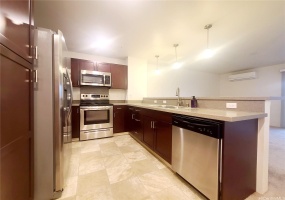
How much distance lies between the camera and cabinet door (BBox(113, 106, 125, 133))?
3.64m

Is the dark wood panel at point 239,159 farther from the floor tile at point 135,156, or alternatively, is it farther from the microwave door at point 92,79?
the microwave door at point 92,79

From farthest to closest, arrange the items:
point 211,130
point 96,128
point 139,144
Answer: point 96,128 → point 139,144 → point 211,130

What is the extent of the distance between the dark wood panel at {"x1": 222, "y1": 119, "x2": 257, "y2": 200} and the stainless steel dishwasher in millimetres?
72

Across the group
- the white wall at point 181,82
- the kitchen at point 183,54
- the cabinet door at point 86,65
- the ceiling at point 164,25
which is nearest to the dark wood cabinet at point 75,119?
the kitchen at point 183,54

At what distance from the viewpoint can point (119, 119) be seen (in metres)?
3.69

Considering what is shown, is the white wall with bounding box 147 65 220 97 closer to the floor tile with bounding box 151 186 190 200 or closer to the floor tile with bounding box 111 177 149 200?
the floor tile with bounding box 111 177 149 200

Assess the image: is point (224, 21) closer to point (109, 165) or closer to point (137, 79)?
point (137, 79)

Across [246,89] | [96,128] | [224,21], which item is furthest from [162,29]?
[246,89]

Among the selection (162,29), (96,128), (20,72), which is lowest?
(96,128)

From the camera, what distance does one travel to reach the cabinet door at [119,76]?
3879mm

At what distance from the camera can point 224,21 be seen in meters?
2.29

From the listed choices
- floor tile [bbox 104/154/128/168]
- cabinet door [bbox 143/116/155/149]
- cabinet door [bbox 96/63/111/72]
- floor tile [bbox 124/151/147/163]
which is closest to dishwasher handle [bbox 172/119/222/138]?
cabinet door [bbox 143/116/155/149]

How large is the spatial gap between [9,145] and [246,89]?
7.67 m

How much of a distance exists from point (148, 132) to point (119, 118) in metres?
1.35
